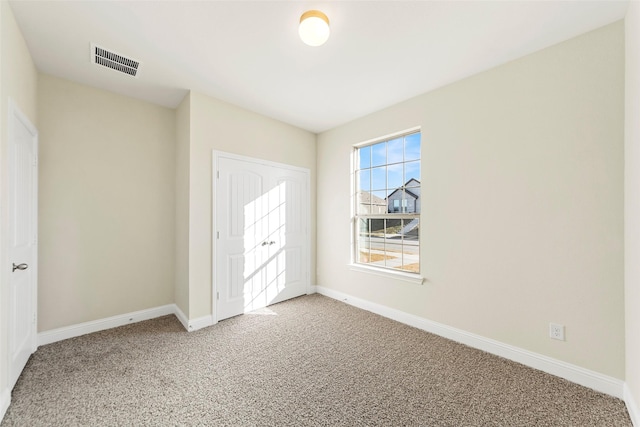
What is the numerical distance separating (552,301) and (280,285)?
2.99 metres

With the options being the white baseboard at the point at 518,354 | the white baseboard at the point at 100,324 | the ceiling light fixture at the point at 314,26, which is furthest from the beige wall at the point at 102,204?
the white baseboard at the point at 518,354

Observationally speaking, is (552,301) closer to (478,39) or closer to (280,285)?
(478,39)

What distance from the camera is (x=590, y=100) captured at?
192cm

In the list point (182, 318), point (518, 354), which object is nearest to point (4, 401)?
point (182, 318)

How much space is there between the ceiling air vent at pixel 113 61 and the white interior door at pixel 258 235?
1113 mm

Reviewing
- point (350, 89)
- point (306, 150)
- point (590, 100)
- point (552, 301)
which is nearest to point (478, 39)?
point (590, 100)

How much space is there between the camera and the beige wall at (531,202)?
6.14 ft

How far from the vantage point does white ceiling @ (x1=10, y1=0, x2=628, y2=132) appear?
1.75m

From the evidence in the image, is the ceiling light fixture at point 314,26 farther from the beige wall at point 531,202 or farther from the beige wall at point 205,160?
the beige wall at point 205,160

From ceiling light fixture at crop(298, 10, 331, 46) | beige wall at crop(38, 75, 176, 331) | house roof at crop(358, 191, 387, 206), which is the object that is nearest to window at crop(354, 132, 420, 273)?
house roof at crop(358, 191, 387, 206)
